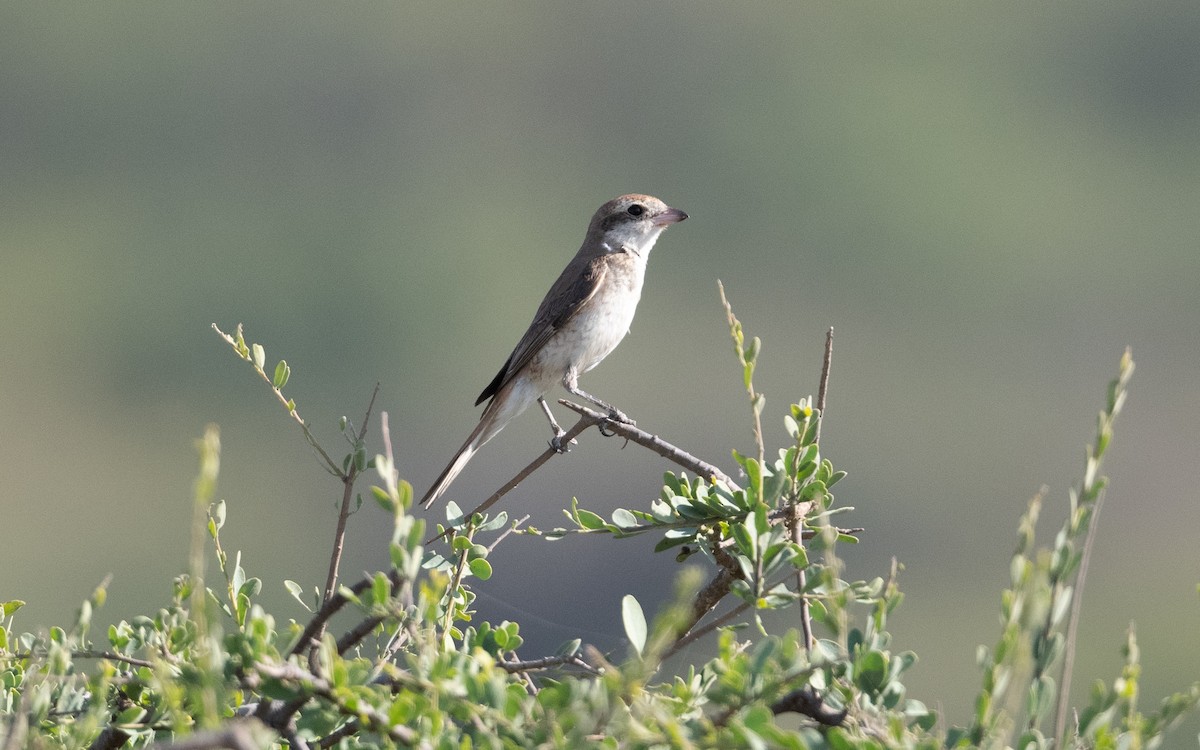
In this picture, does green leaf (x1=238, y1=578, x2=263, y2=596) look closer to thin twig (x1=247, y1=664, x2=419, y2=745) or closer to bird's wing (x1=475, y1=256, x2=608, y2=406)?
thin twig (x1=247, y1=664, x2=419, y2=745)

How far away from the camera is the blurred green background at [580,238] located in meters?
53.5

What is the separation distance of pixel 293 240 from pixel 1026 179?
36946mm

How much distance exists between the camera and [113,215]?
2918 inches

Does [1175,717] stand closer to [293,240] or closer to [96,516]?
[96,516]

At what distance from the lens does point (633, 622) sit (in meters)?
2.12

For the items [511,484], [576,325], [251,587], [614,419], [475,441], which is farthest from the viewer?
[576,325]

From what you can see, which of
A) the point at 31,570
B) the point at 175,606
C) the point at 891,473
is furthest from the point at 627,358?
the point at 175,606

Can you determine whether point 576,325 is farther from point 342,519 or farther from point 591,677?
point 591,677

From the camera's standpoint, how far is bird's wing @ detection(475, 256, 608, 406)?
21.9ft

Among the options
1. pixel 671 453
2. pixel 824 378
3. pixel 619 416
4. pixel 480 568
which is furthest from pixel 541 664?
pixel 619 416

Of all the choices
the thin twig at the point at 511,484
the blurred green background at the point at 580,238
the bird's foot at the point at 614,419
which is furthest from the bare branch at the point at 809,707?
the blurred green background at the point at 580,238

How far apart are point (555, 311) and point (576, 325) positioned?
0.12 m

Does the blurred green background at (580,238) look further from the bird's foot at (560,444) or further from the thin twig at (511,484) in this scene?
the thin twig at (511,484)

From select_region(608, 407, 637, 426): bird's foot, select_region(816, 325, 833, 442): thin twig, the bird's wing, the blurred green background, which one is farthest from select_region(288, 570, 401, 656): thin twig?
the blurred green background
